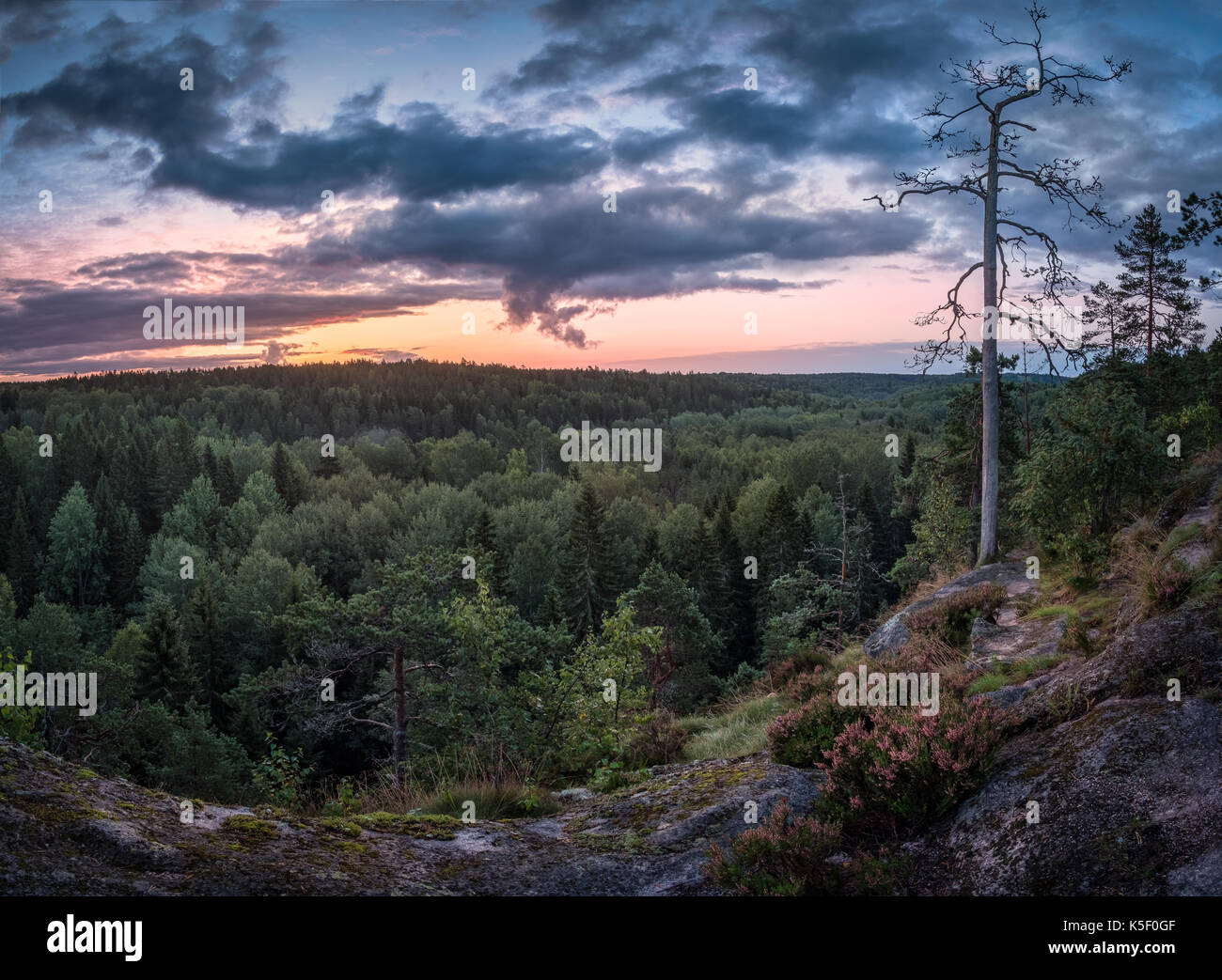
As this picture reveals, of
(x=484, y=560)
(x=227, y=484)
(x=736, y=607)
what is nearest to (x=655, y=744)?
(x=484, y=560)

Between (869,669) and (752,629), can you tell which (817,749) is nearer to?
(869,669)

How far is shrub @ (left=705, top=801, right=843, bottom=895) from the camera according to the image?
15.2 feet

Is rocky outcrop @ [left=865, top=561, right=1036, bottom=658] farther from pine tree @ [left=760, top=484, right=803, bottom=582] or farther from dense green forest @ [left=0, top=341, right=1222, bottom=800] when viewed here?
pine tree @ [left=760, top=484, right=803, bottom=582]

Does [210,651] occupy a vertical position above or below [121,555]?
below

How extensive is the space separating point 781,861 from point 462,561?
56.0ft

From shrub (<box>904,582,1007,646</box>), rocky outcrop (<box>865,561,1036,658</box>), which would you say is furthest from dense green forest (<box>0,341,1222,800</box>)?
shrub (<box>904,582,1007,646</box>)

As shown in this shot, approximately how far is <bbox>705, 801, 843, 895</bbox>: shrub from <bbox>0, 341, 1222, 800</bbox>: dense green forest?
440 cm

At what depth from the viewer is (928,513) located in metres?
33.6

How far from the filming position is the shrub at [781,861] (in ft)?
15.2

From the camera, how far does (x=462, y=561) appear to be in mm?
21078

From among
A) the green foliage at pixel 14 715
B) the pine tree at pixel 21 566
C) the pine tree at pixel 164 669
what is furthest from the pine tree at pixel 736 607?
the pine tree at pixel 21 566

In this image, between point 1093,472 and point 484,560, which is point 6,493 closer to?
point 484,560

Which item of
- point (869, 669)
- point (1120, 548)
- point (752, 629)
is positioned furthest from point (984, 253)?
point (752, 629)
